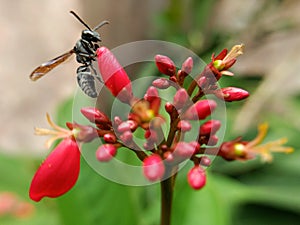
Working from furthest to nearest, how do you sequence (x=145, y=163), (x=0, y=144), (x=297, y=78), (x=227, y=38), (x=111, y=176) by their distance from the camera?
(x=297, y=78) < (x=0, y=144) < (x=227, y=38) < (x=111, y=176) < (x=145, y=163)

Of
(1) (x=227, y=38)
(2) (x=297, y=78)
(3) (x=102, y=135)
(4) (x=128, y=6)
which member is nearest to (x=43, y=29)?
(4) (x=128, y=6)

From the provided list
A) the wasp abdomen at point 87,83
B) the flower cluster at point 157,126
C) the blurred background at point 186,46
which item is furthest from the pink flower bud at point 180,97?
the blurred background at point 186,46

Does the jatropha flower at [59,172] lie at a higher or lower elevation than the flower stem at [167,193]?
higher

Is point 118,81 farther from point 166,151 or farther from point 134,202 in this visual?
point 134,202

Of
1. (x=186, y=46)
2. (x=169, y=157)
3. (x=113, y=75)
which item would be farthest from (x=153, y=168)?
(x=186, y=46)

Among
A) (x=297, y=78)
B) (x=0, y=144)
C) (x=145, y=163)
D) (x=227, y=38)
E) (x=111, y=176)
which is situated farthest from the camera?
(x=297, y=78)

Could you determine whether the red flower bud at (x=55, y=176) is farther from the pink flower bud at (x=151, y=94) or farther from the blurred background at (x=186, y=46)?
the blurred background at (x=186, y=46)

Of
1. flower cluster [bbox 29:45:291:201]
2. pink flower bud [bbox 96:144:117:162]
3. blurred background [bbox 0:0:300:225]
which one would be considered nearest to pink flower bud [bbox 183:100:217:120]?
flower cluster [bbox 29:45:291:201]

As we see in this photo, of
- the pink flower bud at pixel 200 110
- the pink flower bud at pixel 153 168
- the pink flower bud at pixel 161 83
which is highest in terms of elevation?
the pink flower bud at pixel 161 83
